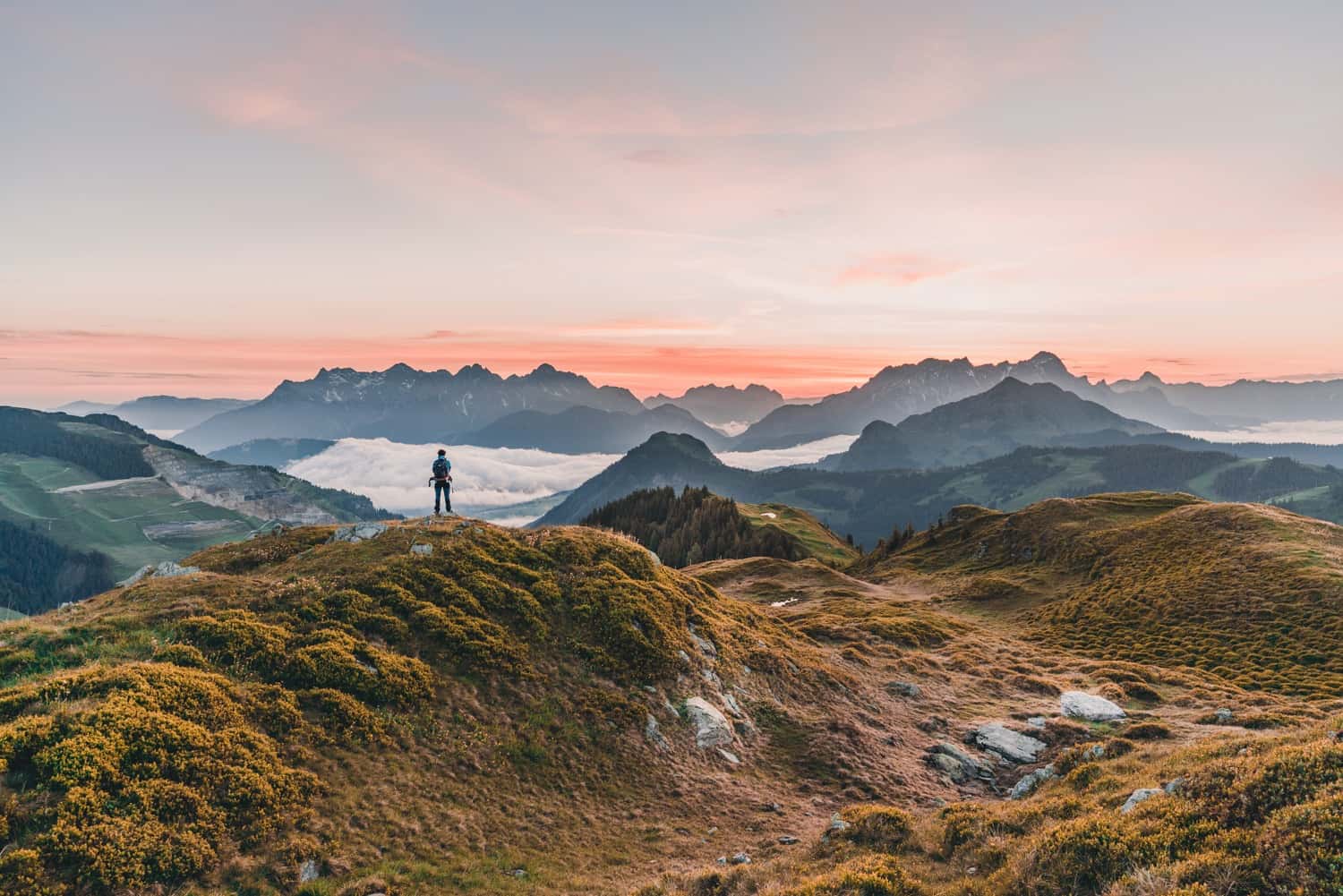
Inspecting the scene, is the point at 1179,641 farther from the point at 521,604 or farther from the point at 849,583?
the point at 521,604

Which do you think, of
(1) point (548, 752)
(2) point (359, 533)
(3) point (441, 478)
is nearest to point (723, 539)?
(3) point (441, 478)

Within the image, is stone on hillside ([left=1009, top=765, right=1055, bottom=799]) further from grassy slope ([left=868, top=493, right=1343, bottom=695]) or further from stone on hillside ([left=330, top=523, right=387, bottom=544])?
stone on hillside ([left=330, top=523, right=387, bottom=544])

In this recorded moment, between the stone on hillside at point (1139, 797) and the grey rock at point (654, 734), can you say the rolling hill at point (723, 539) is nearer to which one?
the grey rock at point (654, 734)

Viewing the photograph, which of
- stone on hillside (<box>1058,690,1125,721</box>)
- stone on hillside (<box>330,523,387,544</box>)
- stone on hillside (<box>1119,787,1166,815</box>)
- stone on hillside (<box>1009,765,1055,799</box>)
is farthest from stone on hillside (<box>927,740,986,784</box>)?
stone on hillside (<box>330,523,387,544</box>)

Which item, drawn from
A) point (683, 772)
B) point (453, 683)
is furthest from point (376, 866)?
point (683, 772)

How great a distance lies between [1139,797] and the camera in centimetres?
1452

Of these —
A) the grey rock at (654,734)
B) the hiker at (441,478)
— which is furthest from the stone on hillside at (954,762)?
the hiker at (441,478)

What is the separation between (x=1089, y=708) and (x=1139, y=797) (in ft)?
69.8

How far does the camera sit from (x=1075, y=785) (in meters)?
19.0

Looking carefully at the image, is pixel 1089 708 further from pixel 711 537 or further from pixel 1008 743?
pixel 711 537

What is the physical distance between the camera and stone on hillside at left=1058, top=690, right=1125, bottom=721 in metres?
30.7

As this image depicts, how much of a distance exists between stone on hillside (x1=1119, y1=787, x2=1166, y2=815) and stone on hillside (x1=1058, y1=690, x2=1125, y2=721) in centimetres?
1978

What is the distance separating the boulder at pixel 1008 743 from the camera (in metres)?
26.9

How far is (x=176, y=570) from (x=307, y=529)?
734 centimetres
